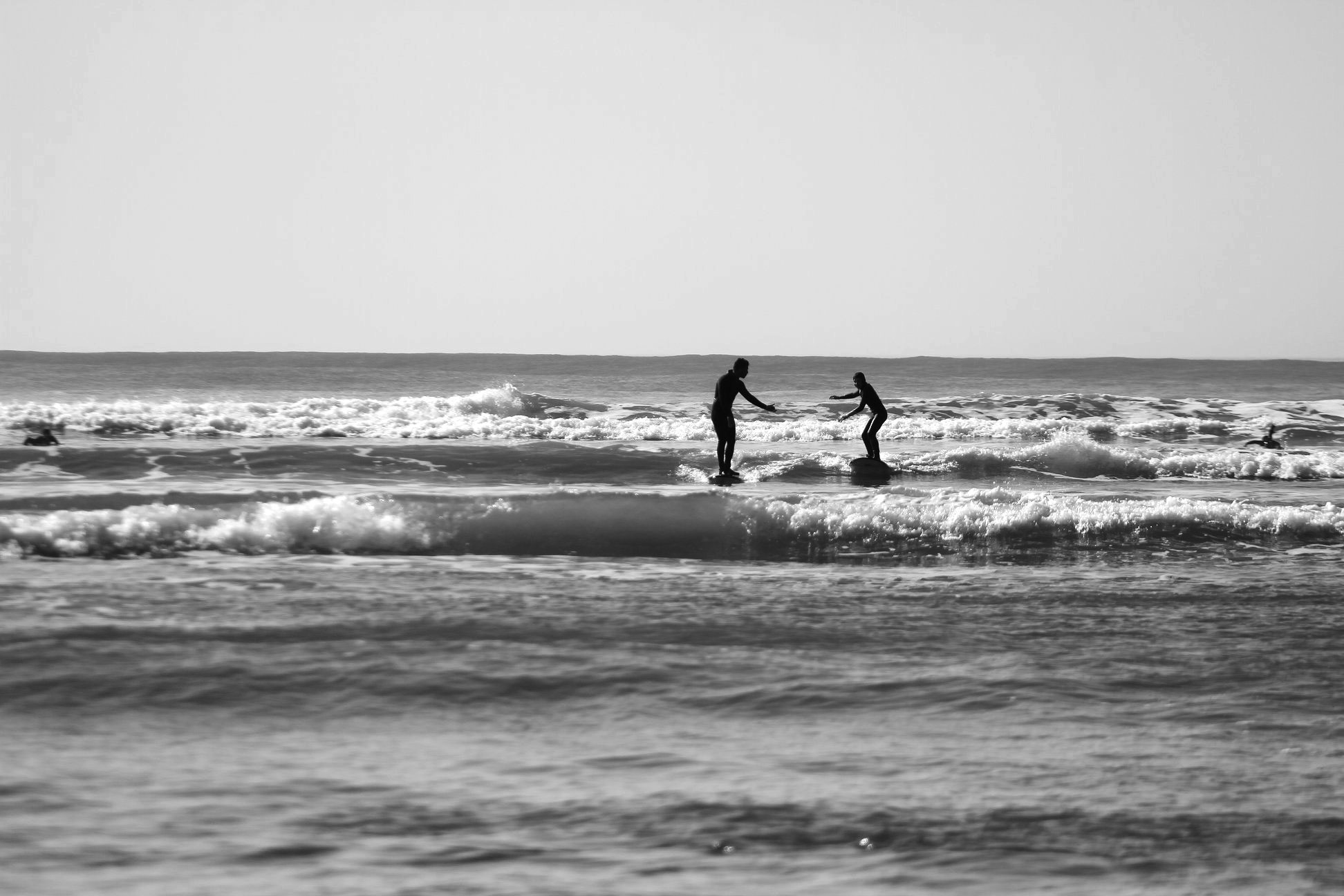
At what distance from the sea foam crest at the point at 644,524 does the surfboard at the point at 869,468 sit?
4.88 metres

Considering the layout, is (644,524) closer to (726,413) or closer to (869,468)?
(726,413)

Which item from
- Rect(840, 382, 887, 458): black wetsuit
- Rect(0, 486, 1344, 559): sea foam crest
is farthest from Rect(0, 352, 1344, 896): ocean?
Rect(840, 382, 887, 458): black wetsuit

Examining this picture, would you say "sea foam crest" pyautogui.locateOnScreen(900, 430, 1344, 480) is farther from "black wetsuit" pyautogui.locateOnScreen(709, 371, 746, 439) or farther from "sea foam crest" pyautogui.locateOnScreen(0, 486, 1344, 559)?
"sea foam crest" pyautogui.locateOnScreen(0, 486, 1344, 559)

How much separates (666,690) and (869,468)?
12937mm

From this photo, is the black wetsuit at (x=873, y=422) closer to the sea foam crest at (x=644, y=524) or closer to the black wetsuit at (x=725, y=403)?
the black wetsuit at (x=725, y=403)

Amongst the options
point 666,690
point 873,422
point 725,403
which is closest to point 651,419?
point 873,422

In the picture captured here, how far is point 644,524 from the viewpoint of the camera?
1247 centimetres

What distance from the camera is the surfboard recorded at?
18.4 m

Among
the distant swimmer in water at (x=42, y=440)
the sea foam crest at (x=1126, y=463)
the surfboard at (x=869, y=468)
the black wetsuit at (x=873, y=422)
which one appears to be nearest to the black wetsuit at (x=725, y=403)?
the surfboard at (x=869, y=468)

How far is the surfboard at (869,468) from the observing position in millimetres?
18406

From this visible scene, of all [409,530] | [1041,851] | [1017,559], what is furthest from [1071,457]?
[1041,851]

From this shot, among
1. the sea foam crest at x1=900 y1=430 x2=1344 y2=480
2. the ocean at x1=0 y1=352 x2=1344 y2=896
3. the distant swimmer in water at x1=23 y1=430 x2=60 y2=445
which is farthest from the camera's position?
the distant swimmer in water at x1=23 y1=430 x2=60 y2=445

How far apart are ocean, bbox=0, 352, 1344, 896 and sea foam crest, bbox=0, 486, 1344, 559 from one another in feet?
0.16

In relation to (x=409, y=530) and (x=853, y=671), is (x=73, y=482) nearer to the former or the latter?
(x=409, y=530)
